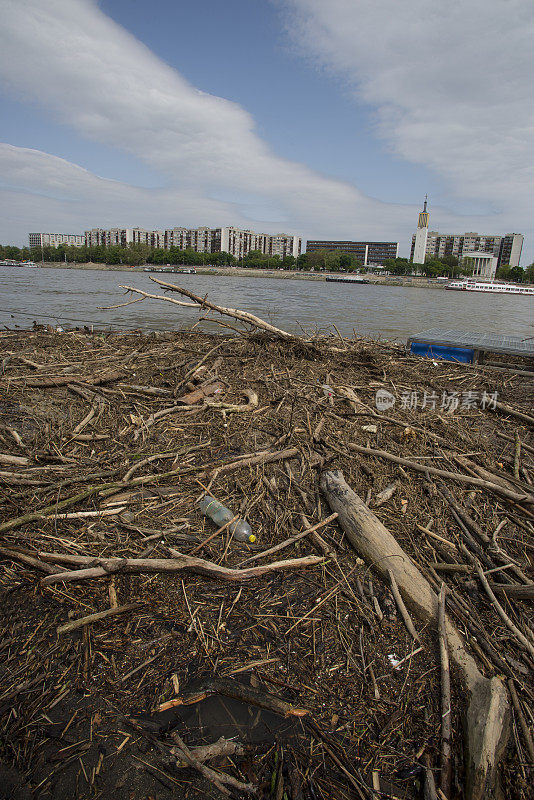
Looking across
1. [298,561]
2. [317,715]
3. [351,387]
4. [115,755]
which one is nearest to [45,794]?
[115,755]

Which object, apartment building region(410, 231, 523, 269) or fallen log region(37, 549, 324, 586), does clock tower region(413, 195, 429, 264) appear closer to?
apartment building region(410, 231, 523, 269)

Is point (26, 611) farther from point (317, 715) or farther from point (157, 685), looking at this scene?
point (317, 715)

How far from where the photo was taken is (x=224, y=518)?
3229 mm

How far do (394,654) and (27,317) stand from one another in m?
16.9

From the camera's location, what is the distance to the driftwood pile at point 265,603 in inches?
72.6

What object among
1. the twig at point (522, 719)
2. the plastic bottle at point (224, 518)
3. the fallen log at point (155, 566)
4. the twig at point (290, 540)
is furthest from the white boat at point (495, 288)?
the fallen log at point (155, 566)

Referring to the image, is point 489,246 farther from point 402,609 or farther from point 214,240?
point 402,609

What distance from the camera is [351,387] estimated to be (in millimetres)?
5801

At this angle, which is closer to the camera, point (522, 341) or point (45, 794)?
point (45, 794)

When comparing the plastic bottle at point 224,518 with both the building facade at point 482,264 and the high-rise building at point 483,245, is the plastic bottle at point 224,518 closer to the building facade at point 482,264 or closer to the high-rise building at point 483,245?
the building facade at point 482,264

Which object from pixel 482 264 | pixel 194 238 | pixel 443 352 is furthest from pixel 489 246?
pixel 443 352

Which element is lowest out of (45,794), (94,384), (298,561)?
(45,794)

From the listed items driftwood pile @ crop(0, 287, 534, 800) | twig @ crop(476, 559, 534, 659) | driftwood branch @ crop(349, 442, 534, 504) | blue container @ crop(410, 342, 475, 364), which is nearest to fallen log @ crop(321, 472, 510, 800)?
driftwood pile @ crop(0, 287, 534, 800)

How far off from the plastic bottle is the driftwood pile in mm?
63
